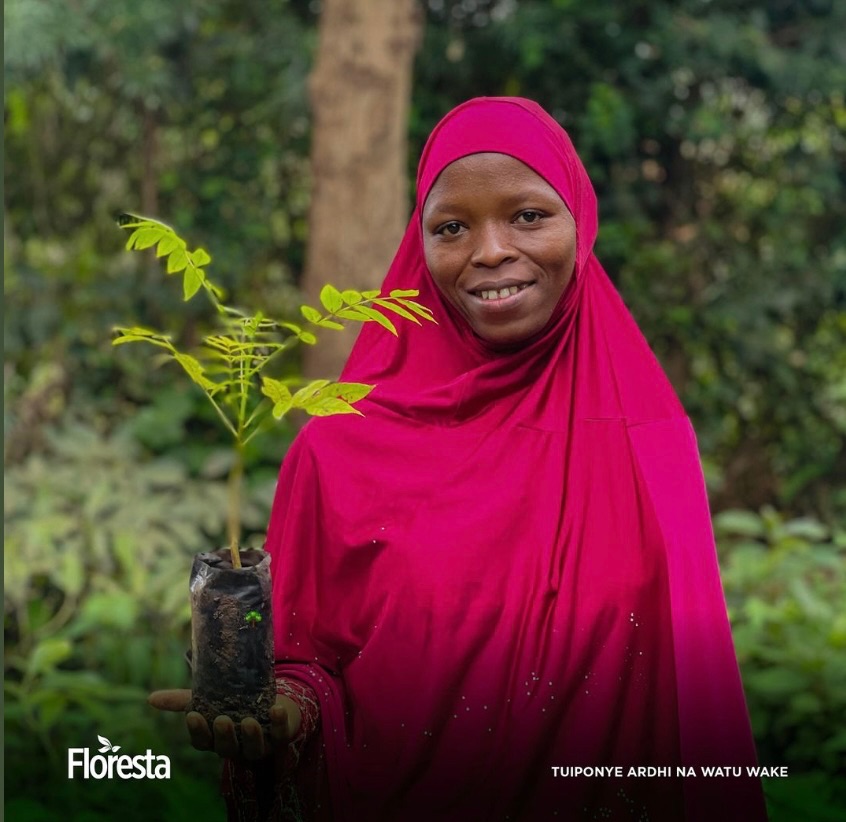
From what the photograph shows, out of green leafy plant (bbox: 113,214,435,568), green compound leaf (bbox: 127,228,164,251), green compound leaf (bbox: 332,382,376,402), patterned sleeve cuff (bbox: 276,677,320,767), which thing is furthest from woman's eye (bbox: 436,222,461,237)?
patterned sleeve cuff (bbox: 276,677,320,767)

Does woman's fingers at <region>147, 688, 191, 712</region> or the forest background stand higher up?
the forest background

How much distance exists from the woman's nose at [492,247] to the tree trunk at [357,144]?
290 cm

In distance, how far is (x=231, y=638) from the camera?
4.81 ft

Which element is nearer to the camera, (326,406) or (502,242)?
(326,406)

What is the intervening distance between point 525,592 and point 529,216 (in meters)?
0.52

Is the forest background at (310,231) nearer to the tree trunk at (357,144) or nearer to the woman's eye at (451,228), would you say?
the tree trunk at (357,144)

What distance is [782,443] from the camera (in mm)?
6027

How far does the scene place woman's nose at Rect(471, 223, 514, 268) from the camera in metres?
1.68

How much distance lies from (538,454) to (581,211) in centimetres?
37

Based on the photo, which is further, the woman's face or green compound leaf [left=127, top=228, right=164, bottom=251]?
A: the woman's face

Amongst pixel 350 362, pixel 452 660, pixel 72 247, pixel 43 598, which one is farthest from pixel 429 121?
pixel 452 660

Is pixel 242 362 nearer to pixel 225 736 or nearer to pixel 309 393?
pixel 309 393

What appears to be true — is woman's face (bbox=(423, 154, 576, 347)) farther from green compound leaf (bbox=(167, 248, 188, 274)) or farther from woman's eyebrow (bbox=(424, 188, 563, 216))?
green compound leaf (bbox=(167, 248, 188, 274))

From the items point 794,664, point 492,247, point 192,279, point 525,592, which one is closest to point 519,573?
point 525,592
